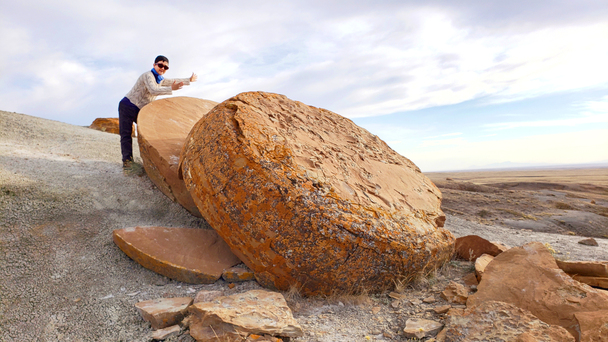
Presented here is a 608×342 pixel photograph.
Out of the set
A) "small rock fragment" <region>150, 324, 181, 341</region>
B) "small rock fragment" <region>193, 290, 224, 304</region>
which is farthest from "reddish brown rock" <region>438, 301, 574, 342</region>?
"small rock fragment" <region>150, 324, 181, 341</region>

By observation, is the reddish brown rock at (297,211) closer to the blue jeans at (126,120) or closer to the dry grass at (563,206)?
the blue jeans at (126,120)

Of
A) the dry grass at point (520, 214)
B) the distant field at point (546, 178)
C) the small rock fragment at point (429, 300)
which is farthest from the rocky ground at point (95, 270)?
the distant field at point (546, 178)

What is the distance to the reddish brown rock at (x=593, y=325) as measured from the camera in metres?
2.06

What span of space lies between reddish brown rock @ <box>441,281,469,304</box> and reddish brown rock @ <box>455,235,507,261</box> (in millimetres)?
1073

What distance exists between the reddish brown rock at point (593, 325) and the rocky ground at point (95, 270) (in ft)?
2.99

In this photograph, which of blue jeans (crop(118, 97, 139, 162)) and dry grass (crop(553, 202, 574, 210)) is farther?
dry grass (crop(553, 202, 574, 210))

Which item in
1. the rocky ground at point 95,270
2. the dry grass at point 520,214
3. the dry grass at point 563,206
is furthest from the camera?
the dry grass at point 563,206

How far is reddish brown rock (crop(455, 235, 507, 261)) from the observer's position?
3.88m

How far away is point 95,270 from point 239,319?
180cm

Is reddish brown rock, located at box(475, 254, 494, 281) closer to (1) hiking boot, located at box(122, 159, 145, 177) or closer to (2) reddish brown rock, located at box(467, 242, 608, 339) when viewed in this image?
(2) reddish brown rock, located at box(467, 242, 608, 339)

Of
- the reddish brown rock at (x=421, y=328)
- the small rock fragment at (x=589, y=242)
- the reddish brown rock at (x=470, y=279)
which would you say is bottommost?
the small rock fragment at (x=589, y=242)

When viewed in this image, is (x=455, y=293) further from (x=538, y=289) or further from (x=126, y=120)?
(x=126, y=120)

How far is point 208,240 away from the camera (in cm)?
344

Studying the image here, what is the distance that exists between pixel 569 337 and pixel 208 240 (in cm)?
295
